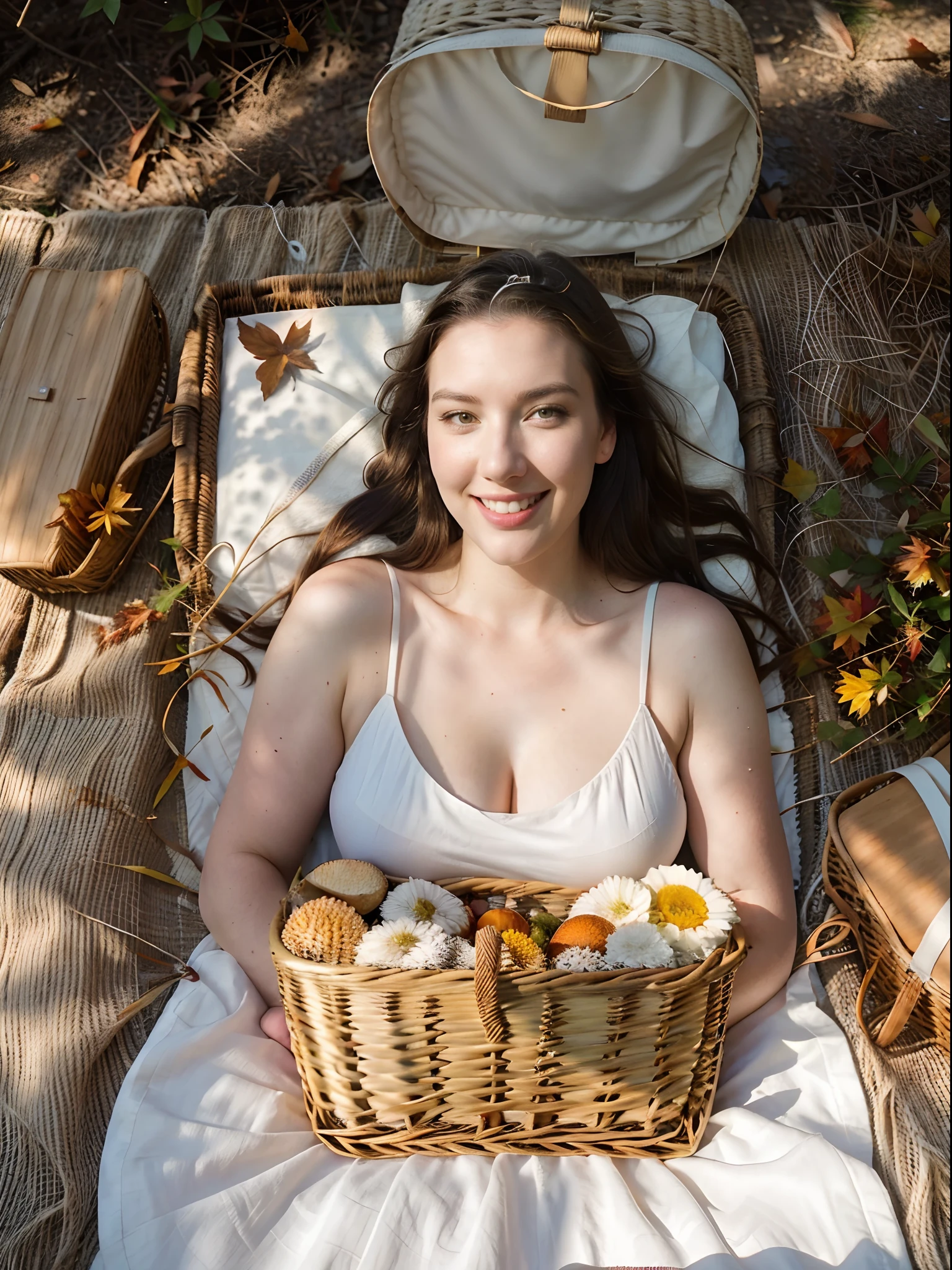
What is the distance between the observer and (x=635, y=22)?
99.9 inches

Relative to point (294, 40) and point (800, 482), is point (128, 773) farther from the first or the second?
point (294, 40)

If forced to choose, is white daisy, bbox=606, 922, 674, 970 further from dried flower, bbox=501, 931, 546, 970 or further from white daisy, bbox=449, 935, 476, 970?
white daisy, bbox=449, 935, 476, 970

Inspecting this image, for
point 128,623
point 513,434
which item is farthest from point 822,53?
point 128,623

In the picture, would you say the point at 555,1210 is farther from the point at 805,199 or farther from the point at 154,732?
the point at 805,199

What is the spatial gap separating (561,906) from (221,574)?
1.27m

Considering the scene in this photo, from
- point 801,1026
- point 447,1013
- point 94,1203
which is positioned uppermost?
point 447,1013

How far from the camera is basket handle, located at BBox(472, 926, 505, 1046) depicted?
1650 mm

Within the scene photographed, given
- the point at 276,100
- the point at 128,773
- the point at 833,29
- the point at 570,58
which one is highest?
the point at 570,58

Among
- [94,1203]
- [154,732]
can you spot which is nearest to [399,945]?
[94,1203]

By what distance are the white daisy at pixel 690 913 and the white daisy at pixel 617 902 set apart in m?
0.03

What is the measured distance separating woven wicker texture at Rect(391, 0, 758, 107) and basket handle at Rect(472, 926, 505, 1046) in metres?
2.08

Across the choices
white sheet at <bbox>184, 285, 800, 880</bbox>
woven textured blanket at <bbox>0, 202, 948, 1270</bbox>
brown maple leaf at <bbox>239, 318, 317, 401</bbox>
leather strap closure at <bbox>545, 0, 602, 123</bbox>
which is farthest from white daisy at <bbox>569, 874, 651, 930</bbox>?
leather strap closure at <bbox>545, 0, 602, 123</bbox>

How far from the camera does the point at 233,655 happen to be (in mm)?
2693

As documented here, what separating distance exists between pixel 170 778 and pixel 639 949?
126 centimetres
